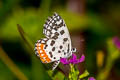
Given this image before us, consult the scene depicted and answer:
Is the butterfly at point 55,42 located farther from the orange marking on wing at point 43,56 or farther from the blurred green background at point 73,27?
the blurred green background at point 73,27

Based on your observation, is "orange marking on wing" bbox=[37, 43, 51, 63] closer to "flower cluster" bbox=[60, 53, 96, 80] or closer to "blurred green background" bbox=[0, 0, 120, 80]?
"flower cluster" bbox=[60, 53, 96, 80]

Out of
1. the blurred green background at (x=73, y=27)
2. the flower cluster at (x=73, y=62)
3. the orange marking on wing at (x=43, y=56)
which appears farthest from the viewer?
the blurred green background at (x=73, y=27)

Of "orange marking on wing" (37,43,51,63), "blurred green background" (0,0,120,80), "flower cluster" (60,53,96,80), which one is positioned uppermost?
"orange marking on wing" (37,43,51,63)

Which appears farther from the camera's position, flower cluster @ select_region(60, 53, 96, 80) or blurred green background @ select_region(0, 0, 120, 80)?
blurred green background @ select_region(0, 0, 120, 80)

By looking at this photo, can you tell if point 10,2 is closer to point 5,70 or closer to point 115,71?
point 5,70

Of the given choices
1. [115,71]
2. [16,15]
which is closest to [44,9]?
[16,15]

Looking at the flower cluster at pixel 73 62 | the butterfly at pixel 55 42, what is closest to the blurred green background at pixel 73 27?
the butterfly at pixel 55 42

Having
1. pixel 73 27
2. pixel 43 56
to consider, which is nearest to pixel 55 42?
pixel 43 56

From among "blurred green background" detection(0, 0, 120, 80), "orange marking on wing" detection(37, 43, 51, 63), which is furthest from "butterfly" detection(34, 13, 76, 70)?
"blurred green background" detection(0, 0, 120, 80)

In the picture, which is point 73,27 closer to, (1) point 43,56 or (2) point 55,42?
(2) point 55,42

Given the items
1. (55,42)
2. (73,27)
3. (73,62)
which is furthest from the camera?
(73,27)
